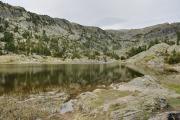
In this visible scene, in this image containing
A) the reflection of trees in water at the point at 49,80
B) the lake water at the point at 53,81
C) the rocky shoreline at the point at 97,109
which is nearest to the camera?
the rocky shoreline at the point at 97,109

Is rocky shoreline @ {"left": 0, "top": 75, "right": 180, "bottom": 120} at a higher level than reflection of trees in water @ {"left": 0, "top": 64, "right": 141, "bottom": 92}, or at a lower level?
higher

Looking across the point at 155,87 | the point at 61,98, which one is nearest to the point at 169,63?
the point at 155,87

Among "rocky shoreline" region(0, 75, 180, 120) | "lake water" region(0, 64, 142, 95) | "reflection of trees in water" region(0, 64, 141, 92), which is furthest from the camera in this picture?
"reflection of trees in water" region(0, 64, 141, 92)

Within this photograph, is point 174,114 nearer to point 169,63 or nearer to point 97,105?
point 97,105

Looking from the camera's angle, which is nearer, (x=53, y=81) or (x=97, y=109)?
(x=97, y=109)

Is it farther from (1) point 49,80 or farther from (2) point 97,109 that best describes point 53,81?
(2) point 97,109

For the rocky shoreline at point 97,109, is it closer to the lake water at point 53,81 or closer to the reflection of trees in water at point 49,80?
the lake water at point 53,81

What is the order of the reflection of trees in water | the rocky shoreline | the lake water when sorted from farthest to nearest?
the reflection of trees in water
the lake water
the rocky shoreline

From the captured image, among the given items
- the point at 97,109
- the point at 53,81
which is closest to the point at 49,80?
the point at 53,81

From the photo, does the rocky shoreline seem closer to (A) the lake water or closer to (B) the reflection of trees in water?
(A) the lake water

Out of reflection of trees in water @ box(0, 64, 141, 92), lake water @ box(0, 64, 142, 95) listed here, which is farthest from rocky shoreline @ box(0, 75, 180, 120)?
reflection of trees in water @ box(0, 64, 141, 92)

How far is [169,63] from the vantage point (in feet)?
632

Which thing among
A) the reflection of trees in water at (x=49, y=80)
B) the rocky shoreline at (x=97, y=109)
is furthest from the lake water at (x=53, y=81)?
the rocky shoreline at (x=97, y=109)

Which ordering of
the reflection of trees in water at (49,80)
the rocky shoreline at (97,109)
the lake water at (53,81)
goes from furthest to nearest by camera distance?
the reflection of trees in water at (49,80) → the lake water at (53,81) → the rocky shoreline at (97,109)
